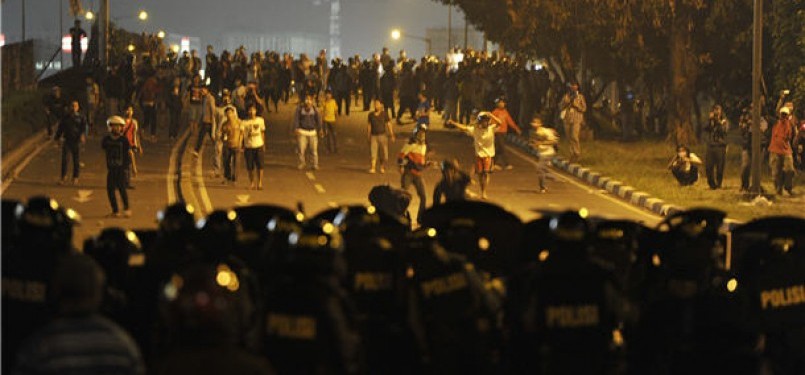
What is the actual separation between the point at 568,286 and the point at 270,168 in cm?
2597

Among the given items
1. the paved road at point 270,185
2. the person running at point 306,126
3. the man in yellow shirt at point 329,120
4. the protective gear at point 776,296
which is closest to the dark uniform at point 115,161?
the paved road at point 270,185

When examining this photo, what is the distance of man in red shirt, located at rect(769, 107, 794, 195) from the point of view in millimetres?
29312

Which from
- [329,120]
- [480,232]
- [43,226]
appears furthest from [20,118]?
[43,226]

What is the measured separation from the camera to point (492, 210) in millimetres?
11578

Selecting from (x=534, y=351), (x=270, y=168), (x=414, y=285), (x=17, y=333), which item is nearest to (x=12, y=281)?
(x=17, y=333)

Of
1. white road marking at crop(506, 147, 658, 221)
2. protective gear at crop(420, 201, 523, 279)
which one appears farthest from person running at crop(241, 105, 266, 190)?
protective gear at crop(420, 201, 523, 279)

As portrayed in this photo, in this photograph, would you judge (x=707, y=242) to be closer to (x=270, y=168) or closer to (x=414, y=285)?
(x=414, y=285)

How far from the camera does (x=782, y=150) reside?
2933 cm

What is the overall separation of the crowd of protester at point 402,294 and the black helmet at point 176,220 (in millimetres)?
14

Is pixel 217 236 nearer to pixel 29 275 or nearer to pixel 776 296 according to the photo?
pixel 29 275

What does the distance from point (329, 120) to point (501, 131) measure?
5.56 m

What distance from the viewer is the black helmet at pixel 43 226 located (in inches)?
357

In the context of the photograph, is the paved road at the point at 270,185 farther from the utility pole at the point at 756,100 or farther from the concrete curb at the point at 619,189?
the utility pole at the point at 756,100

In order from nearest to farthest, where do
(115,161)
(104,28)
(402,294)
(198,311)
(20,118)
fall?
1. (198,311)
2. (402,294)
3. (115,161)
4. (20,118)
5. (104,28)
